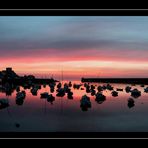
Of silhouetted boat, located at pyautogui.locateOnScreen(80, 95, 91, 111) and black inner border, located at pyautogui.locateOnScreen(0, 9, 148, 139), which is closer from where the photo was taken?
black inner border, located at pyautogui.locateOnScreen(0, 9, 148, 139)
